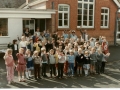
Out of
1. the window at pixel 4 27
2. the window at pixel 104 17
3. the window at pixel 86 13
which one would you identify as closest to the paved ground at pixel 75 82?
the window at pixel 4 27

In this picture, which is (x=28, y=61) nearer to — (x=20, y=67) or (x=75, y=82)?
(x=20, y=67)

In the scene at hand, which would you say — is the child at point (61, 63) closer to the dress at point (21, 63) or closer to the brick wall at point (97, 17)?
the dress at point (21, 63)

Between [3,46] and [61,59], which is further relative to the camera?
[3,46]

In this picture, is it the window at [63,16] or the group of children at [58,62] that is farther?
the window at [63,16]

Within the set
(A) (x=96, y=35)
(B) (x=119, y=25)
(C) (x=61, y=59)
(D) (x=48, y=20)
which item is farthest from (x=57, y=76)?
(B) (x=119, y=25)

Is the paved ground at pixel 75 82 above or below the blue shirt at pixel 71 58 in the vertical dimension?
below

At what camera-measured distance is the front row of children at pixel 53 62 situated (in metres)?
9.51

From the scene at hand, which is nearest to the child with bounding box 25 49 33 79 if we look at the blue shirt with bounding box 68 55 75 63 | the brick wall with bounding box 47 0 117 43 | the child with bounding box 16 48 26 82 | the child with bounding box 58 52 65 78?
the child with bounding box 16 48 26 82

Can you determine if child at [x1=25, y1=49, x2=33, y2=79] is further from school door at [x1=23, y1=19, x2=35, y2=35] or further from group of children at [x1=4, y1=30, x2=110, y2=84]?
school door at [x1=23, y1=19, x2=35, y2=35]

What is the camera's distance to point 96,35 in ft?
70.9

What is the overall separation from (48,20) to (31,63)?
9.14 meters

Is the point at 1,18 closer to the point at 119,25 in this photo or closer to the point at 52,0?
the point at 52,0

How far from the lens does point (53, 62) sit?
1027 cm

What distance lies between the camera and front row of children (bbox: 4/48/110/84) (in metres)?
9.51
